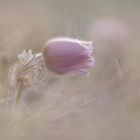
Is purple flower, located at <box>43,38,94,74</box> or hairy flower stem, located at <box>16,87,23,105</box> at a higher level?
purple flower, located at <box>43,38,94,74</box>

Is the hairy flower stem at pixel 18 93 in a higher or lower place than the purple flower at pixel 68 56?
lower

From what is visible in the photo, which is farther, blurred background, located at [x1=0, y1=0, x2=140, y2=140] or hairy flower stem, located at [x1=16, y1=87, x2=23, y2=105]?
hairy flower stem, located at [x1=16, y1=87, x2=23, y2=105]

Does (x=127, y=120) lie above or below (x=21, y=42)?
below

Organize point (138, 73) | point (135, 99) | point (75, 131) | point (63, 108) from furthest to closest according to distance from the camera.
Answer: point (138, 73), point (135, 99), point (63, 108), point (75, 131)

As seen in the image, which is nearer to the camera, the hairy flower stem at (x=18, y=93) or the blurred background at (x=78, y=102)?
the blurred background at (x=78, y=102)

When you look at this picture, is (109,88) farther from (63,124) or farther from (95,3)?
(95,3)

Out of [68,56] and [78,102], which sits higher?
[68,56]

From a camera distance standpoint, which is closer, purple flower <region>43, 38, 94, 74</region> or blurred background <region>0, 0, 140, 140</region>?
blurred background <region>0, 0, 140, 140</region>

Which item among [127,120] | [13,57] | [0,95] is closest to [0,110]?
[0,95]
